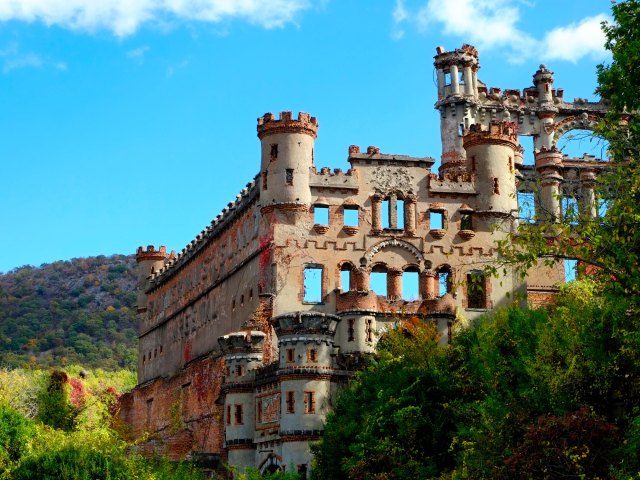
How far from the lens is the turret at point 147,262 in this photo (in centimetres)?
8044

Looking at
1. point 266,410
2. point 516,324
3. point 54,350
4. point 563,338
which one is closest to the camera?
point 563,338

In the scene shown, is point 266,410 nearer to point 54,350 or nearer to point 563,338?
point 563,338

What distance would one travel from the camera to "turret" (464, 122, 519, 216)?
57875 millimetres

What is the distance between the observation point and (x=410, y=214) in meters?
57.2

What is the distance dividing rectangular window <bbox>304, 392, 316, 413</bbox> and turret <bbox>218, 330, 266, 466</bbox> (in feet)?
11.7

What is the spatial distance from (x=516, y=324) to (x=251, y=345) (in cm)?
1270

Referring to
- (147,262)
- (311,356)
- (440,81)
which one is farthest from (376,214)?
(147,262)

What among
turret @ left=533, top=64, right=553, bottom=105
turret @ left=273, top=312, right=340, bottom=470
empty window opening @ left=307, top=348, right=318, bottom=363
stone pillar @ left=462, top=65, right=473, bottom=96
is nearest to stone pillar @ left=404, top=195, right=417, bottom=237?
turret @ left=273, top=312, right=340, bottom=470

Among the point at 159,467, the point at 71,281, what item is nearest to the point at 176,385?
the point at 159,467

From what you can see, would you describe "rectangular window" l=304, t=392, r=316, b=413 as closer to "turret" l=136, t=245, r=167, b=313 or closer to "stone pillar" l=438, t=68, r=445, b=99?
"stone pillar" l=438, t=68, r=445, b=99

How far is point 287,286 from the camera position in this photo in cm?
5488

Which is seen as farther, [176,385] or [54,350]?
[54,350]

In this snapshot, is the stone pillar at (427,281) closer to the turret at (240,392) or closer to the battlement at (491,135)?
the battlement at (491,135)

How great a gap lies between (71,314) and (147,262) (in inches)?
2634
